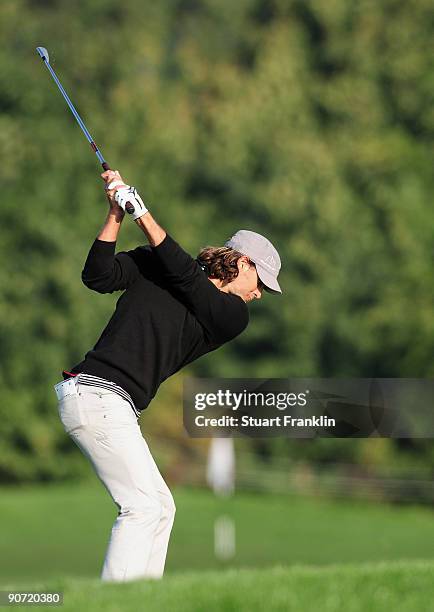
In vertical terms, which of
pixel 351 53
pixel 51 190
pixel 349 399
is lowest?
pixel 349 399

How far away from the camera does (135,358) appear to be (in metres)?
6.66

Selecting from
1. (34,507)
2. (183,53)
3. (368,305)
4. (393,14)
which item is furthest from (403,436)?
(183,53)

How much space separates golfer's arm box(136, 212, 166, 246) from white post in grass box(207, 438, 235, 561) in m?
25.6

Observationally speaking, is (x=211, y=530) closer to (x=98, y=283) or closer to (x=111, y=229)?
(x=98, y=283)

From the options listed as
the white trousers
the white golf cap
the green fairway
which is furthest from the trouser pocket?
the green fairway

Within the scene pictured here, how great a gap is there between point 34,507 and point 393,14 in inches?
927

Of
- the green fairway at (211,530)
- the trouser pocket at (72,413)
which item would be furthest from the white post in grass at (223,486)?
the trouser pocket at (72,413)

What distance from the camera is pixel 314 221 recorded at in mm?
42344

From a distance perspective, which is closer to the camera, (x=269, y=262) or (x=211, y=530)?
(x=269, y=262)

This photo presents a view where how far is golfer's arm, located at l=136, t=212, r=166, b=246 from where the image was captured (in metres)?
6.50

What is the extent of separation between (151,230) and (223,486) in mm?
30431

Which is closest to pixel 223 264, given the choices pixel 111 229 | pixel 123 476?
pixel 111 229

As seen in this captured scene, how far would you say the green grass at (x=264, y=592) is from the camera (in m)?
5.78

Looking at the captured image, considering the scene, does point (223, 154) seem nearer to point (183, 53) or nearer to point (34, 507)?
point (183, 53)
